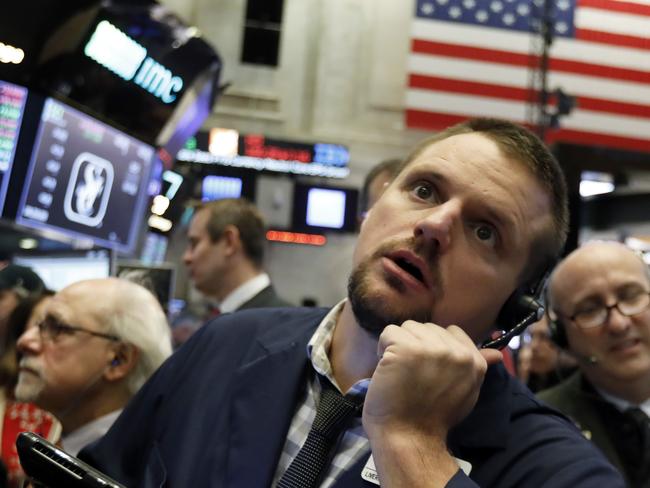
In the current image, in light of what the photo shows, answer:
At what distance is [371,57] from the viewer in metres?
11.6

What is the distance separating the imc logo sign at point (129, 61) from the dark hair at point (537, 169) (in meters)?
3.69

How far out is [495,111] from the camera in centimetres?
928

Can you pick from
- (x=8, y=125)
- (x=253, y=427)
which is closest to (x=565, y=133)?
(x=8, y=125)

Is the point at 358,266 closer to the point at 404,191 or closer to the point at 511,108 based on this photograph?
the point at 404,191

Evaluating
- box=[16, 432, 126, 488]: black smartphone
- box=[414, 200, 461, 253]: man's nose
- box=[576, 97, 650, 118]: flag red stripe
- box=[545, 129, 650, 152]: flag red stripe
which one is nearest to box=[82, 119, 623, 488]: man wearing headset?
box=[414, 200, 461, 253]: man's nose

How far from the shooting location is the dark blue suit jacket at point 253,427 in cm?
116

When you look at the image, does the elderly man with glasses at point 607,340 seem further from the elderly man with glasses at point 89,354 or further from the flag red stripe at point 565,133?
the flag red stripe at point 565,133

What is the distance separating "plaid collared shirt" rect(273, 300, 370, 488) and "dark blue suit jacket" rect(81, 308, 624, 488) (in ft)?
0.08

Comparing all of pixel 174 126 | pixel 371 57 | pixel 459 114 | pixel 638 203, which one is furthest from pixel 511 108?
pixel 174 126

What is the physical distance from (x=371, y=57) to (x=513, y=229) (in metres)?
10.6

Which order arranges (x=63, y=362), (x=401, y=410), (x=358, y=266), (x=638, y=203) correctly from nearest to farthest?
(x=401, y=410) → (x=358, y=266) → (x=63, y=362) → (x=638, y=203)

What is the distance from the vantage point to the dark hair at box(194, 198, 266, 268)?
12.0 ft

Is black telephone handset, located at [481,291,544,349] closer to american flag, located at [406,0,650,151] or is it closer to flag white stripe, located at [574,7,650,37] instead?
american flag, located at [406,0,650,151]

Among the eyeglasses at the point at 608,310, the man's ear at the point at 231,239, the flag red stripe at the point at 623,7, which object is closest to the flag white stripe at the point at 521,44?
the flag red stripe at the point at 623,7
